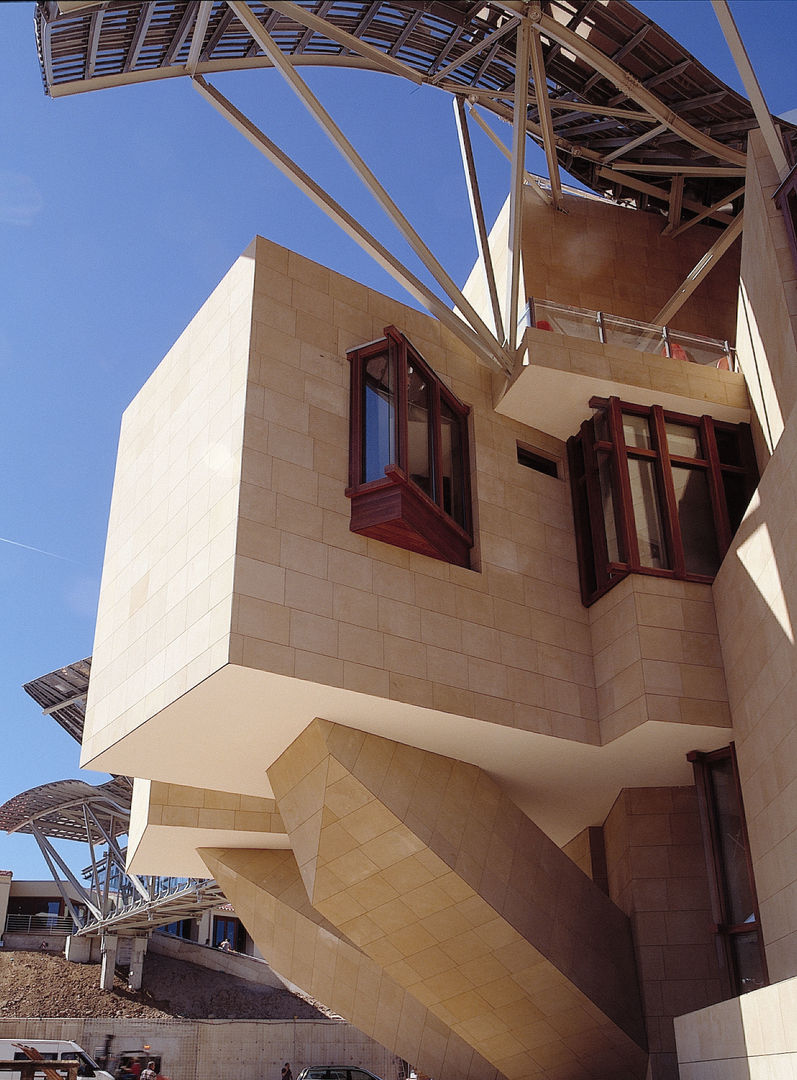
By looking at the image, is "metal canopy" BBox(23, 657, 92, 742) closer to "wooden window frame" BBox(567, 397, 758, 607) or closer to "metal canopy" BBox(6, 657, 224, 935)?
"metal canopy" BBox(6, 657, 224, 935)

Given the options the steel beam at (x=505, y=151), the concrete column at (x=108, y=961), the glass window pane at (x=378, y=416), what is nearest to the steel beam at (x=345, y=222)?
the glass window pane at (x=378, y=416)

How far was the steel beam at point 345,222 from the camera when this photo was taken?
19.1 metres

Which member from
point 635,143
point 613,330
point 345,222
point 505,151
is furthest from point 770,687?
point 505,151

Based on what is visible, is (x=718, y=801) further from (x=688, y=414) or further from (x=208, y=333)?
(x=208, y=333)

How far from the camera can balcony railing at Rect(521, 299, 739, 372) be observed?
2119 cm

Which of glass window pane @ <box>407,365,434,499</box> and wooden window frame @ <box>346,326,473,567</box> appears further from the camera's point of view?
glass window pane @ <box>407,365,434,499</box>

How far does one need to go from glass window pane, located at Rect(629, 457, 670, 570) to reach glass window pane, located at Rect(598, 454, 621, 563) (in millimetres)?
430

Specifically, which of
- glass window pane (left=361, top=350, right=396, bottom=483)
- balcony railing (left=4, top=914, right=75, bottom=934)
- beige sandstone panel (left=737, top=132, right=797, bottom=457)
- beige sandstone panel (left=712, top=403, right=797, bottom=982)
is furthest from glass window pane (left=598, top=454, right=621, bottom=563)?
balcony railing (left=4, top=914, right=75, bottom=934)

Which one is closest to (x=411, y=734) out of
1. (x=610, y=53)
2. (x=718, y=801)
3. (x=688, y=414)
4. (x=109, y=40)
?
(x=718, y=801)

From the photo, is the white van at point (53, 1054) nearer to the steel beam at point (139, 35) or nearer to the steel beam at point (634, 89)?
the steel beam at point (139, 35)

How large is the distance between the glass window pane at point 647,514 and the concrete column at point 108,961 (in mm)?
49969

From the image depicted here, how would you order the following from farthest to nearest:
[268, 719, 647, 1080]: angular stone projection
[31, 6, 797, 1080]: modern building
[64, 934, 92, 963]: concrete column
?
[64, 934, 92, 963]: concrete column < [268, 719, 647, 1080]: angular stone projection < [31, 6, 797, 1080]: modern building

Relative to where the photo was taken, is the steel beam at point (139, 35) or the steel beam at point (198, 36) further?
the steel beam at point (139, 35)

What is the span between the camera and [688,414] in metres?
21.7
